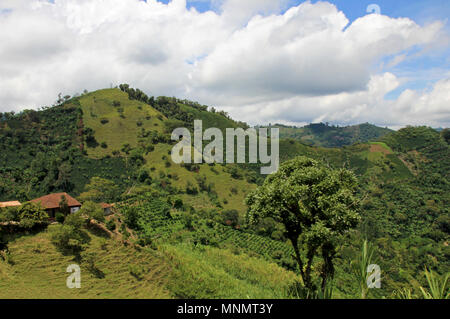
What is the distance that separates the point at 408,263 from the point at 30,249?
63537 mm

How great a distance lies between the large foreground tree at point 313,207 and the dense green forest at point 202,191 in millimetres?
807

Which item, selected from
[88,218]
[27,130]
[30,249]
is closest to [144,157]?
[27,130]

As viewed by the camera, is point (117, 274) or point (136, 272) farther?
point (136, 272)

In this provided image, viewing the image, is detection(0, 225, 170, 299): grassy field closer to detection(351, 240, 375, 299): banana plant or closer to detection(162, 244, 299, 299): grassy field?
detection(162, 244, 299, 299): grassy field

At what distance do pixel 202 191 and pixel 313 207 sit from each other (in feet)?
183

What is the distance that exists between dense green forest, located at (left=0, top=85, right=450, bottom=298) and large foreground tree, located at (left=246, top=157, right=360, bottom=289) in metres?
0.81

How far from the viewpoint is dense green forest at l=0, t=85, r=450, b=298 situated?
33.2 meters

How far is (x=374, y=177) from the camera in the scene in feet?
304

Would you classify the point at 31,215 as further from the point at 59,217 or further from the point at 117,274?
the point at 117,274

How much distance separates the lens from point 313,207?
1211 cm

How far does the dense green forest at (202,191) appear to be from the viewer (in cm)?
3319

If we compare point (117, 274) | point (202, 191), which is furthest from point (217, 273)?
point (202, 191)

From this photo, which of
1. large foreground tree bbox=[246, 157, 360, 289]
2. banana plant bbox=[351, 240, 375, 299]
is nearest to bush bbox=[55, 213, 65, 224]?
large foreground tree bbox=[246, 157, 360, 289]
